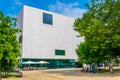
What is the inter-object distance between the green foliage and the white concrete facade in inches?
1465

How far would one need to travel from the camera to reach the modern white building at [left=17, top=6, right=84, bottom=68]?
74.2 m

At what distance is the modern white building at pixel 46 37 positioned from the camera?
74.2 meters

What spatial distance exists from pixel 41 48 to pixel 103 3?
42756 millimetres

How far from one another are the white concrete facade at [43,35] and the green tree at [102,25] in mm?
37223

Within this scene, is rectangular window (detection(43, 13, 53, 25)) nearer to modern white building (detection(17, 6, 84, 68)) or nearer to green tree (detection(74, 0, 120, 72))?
modern white building (detection(17, 6, 84, 68))

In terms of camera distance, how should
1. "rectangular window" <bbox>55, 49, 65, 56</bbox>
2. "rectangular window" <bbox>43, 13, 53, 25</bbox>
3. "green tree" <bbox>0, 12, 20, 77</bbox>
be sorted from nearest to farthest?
"green tree" <bbox>0, 12, 20, 77</bbox>
"rectangular window" <bbox>43, 13, 53, 25</bbox>
"rectangular window" <bbox>55, 49, 65, 56</bbox>

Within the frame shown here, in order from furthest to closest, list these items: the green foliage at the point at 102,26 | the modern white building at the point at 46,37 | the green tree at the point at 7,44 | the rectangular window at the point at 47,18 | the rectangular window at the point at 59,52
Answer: the rectangular window at the point at 59,52, the rectangular window at the point at 47,18, the modern white building at the point at 46,37, the green foliage at the point at 102,26, the green tree at the point at 7,44

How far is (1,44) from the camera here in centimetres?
2698

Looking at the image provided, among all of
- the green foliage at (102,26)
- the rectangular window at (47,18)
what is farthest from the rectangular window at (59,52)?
the green foliage at (102,26)

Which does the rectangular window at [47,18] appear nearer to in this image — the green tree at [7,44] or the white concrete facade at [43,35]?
the white concrete facade at [43,35]

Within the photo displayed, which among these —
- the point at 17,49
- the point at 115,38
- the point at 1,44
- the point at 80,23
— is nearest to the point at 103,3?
the point at 80,23

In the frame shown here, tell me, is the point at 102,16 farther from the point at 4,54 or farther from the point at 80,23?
the point at 4,54

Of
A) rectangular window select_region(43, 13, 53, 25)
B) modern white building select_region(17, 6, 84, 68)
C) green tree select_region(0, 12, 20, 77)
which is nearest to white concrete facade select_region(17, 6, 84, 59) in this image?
modern white building select_region(17, 6, 84, 68)

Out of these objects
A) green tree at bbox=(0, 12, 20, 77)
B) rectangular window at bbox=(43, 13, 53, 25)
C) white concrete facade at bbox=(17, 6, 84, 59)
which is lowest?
green tree at bbox=(0, 12, 20, 77)
